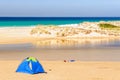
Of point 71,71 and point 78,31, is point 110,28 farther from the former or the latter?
point 71,71

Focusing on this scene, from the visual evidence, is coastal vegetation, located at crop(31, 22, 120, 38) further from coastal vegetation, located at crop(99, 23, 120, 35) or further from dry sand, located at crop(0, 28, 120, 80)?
dry sand, located at crop(0, 28, 120, 80)

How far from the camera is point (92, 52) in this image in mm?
28938

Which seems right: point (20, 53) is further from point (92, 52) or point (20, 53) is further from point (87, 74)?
point (87, 74)

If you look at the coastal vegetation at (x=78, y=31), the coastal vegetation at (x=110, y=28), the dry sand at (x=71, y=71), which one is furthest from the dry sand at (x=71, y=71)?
the coastal vegetation at (x=110, y=28)

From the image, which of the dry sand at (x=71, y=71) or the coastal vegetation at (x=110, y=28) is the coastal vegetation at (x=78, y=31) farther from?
the dry sand at (x=71, y=71)

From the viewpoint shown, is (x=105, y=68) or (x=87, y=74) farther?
(x=105, y=68)

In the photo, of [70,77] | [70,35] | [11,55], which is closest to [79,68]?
[70,77]

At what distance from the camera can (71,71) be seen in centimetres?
1941

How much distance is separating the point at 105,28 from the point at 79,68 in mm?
32759

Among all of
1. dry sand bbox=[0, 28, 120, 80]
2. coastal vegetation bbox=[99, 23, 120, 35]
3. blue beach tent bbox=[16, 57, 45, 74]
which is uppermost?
blue beach tent bbox=[16, 57, 45, 74]

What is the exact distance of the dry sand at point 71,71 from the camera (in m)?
17.5

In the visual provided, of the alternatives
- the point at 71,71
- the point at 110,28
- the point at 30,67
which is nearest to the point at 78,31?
the point at 110,28

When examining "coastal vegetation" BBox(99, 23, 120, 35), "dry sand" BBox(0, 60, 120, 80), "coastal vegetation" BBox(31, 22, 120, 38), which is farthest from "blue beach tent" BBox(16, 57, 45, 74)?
"coastal vegetation" BBox(99, 23, 120, 35)

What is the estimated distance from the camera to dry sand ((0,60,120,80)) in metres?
17.5
